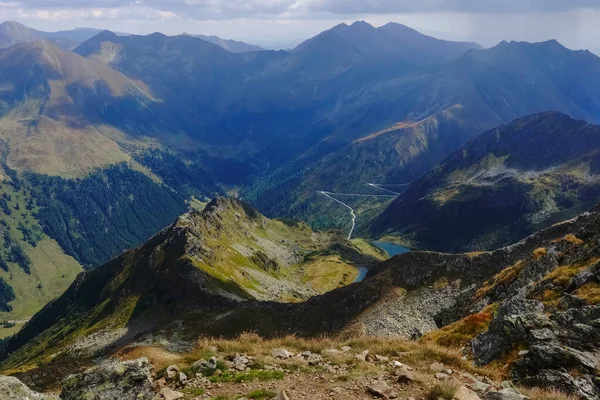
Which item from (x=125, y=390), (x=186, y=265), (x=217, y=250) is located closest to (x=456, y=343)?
(x=125, y=390)

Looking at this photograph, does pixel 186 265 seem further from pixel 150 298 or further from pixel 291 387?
pixel 291 387

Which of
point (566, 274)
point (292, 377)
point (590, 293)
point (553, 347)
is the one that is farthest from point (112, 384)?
point (566, 274)

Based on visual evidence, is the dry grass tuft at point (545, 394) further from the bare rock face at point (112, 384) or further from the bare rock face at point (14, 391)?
the bare rock face at point (14, 391)

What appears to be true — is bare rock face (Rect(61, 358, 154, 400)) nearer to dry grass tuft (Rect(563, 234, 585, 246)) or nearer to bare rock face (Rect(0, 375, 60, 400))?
bare rock face (Rect(0, 375, 60, 400))

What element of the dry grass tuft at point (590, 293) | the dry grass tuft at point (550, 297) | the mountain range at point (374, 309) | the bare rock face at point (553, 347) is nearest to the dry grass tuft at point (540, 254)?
the mountain range at point (374, 309)

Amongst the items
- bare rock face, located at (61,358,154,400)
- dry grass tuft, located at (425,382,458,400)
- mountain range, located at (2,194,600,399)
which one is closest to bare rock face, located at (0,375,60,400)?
bare rock face, located at (61,358,154,400)

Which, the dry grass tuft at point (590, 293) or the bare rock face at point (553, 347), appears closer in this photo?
the bare rock face at point (553, 347)

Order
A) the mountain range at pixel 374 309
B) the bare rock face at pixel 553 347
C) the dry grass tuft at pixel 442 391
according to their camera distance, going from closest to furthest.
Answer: the dry grass tuft at pixel 442 391 < the bare rock face at pixel 553 347 < the mountain range at pixel 374 309
